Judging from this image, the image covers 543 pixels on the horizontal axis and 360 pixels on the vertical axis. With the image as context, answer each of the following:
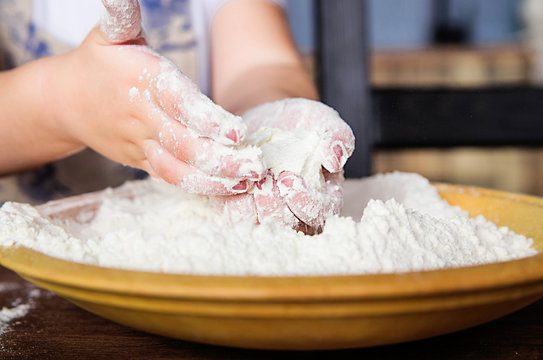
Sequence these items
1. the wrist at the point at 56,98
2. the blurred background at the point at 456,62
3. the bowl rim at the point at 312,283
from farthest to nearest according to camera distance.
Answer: the blurred background at the point at 456,62
the wrist at the point at 56,98
the bowl rim at the point at 312,283

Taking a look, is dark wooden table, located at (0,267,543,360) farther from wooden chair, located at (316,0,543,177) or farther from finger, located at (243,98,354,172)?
wooden chair, located at (316,0,543,177)

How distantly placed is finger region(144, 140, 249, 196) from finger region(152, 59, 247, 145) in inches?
1.3

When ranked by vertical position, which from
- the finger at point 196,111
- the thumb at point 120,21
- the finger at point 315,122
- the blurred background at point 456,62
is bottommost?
the blurred background at point 456,62

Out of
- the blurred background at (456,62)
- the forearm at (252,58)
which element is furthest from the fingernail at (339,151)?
the blurred background at (456,62)

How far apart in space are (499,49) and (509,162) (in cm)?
53

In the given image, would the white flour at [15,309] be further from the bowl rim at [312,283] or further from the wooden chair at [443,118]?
the wooden chair at [443,118]

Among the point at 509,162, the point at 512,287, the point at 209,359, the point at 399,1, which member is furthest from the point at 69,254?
the point at 399,1

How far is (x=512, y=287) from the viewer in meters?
0.28

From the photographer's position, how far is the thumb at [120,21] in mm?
368

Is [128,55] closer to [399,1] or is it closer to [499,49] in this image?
[499,49]

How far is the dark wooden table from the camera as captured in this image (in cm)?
34

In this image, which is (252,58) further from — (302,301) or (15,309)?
(302,301)

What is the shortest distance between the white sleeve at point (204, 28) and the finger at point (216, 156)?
577 millimetres

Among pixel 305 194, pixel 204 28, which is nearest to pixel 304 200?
pixel 305 194
